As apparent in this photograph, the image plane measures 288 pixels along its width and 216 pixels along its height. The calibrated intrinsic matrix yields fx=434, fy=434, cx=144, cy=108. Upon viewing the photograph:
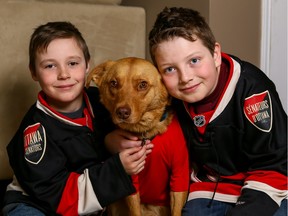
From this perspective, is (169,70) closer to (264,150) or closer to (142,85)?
(142,85)

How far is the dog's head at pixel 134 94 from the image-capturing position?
1.47 m

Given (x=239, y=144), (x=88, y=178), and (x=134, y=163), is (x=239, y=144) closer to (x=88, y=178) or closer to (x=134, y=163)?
(x=134, y=163)

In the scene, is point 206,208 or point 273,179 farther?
point 206,208

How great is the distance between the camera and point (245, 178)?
5.04ft

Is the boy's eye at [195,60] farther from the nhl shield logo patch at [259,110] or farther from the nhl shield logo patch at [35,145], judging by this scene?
the nhl shield logo patch at [35,145]

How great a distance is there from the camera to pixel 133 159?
5.02 feet

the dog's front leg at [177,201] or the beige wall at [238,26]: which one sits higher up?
the beige wall at [238,26]

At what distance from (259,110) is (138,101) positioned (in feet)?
1.34

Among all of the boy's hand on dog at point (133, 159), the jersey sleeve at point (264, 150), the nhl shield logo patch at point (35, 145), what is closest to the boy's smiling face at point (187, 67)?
the jersey sleeve at point (264, 150)

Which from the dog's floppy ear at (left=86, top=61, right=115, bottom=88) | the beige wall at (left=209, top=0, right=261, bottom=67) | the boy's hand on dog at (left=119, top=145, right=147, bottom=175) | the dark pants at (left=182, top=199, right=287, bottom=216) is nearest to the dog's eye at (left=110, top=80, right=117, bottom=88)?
the dog's floppy ear at (left=86, top=61, right=115, bottom=88)

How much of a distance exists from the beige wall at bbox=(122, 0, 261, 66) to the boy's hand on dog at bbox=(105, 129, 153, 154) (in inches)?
29.5

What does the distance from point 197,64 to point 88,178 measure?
1.79 feet

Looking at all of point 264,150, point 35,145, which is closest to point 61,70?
point 35,145

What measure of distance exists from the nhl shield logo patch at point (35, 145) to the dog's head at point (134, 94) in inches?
10.3
